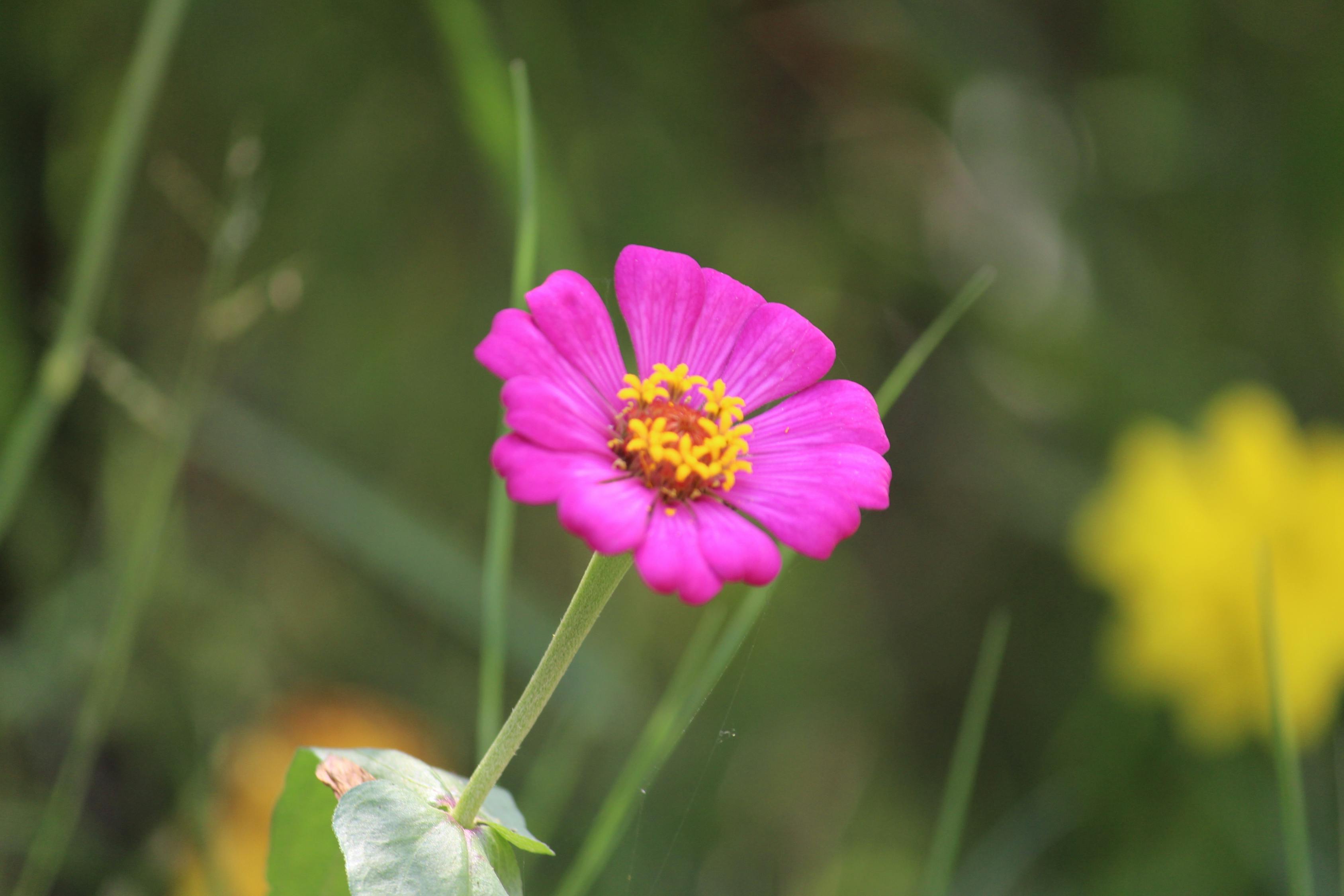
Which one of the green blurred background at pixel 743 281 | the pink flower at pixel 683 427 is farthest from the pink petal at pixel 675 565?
the green blurred background at pixel 743 281

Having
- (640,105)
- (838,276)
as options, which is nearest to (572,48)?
(640,105)

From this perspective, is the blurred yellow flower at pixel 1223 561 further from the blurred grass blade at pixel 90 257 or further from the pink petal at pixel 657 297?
the blurred grass blade at pixel 90 257

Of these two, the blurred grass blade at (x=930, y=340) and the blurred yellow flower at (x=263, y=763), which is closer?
the blurred grass blade at (x=930, y=340)

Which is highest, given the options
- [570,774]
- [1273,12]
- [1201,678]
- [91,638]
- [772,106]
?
[1273,12]

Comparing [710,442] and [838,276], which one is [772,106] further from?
[710,442]

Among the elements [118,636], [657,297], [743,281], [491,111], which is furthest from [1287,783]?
[743,281]

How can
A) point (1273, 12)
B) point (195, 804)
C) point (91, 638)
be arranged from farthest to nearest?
point (1273, 12), point (91, 638), point (195, 804)

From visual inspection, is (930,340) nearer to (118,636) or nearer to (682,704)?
(682,704)
